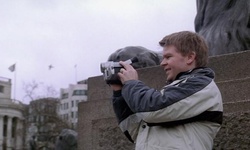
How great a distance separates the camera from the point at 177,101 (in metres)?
2.27

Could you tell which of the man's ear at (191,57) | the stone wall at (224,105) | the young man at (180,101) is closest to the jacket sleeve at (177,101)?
the young man at (180,101)

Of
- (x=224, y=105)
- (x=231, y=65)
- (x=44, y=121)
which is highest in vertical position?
(x=44, y=121)

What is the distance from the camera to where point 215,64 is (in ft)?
13.2

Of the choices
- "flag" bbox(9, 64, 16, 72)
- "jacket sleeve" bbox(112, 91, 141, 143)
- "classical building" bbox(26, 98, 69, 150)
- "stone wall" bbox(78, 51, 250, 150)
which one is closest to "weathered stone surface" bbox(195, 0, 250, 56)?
"stone wall" bbox(78, 51, 250, 150)

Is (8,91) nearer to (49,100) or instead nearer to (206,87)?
(49,100)

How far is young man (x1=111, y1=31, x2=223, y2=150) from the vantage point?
7.45 feet

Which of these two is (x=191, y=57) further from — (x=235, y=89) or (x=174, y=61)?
(x=235, y=89)

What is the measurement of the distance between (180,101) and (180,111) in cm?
4

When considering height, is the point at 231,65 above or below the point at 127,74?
above

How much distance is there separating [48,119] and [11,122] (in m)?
27.1

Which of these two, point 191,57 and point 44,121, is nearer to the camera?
point 191,57

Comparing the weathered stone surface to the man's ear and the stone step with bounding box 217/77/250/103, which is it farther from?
the man's ear

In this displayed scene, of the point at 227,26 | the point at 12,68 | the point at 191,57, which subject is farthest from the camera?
the point at 12,68

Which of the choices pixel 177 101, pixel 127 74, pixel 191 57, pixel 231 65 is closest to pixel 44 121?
pixel 231 65
